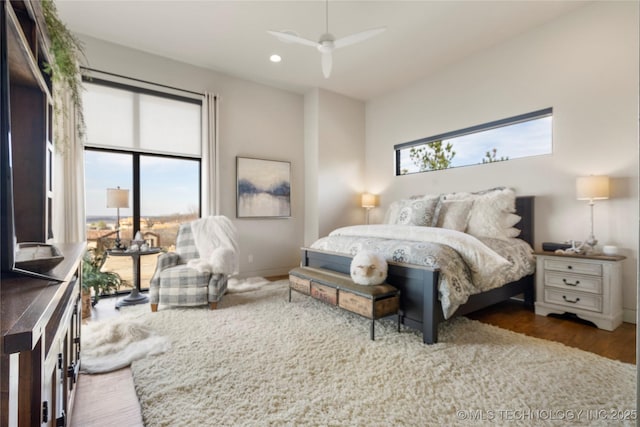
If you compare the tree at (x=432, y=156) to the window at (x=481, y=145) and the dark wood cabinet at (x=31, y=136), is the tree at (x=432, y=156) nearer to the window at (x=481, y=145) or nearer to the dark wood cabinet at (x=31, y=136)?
the window at (x=481, y=145)

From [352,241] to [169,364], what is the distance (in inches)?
77.4

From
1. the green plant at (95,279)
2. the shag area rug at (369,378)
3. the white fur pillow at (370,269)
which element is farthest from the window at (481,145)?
the green plant at (95,279)

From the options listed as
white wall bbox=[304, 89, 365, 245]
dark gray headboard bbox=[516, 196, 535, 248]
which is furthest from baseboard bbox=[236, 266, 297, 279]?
dark gray headboard bbox=[516, 196, 535, 248]

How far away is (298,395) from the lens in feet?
5.60

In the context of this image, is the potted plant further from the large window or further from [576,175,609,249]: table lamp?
[576,175,609,249]: table lamp

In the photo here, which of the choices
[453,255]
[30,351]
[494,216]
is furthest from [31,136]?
[494,216]

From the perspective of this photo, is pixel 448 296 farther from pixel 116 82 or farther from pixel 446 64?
pixel 116 82

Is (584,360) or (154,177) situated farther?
(154,177)

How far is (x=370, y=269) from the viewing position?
2.51 meters

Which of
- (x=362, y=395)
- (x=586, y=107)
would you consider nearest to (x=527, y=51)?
(x=586, y=107)

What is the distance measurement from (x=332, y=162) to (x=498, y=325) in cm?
347

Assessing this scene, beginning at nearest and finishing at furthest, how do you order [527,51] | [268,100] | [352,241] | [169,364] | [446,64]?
[169,364]
[352,241]
[527,51]
[446,64]
[268,100]

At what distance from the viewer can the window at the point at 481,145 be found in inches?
142

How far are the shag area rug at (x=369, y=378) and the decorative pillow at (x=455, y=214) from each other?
1.19m
